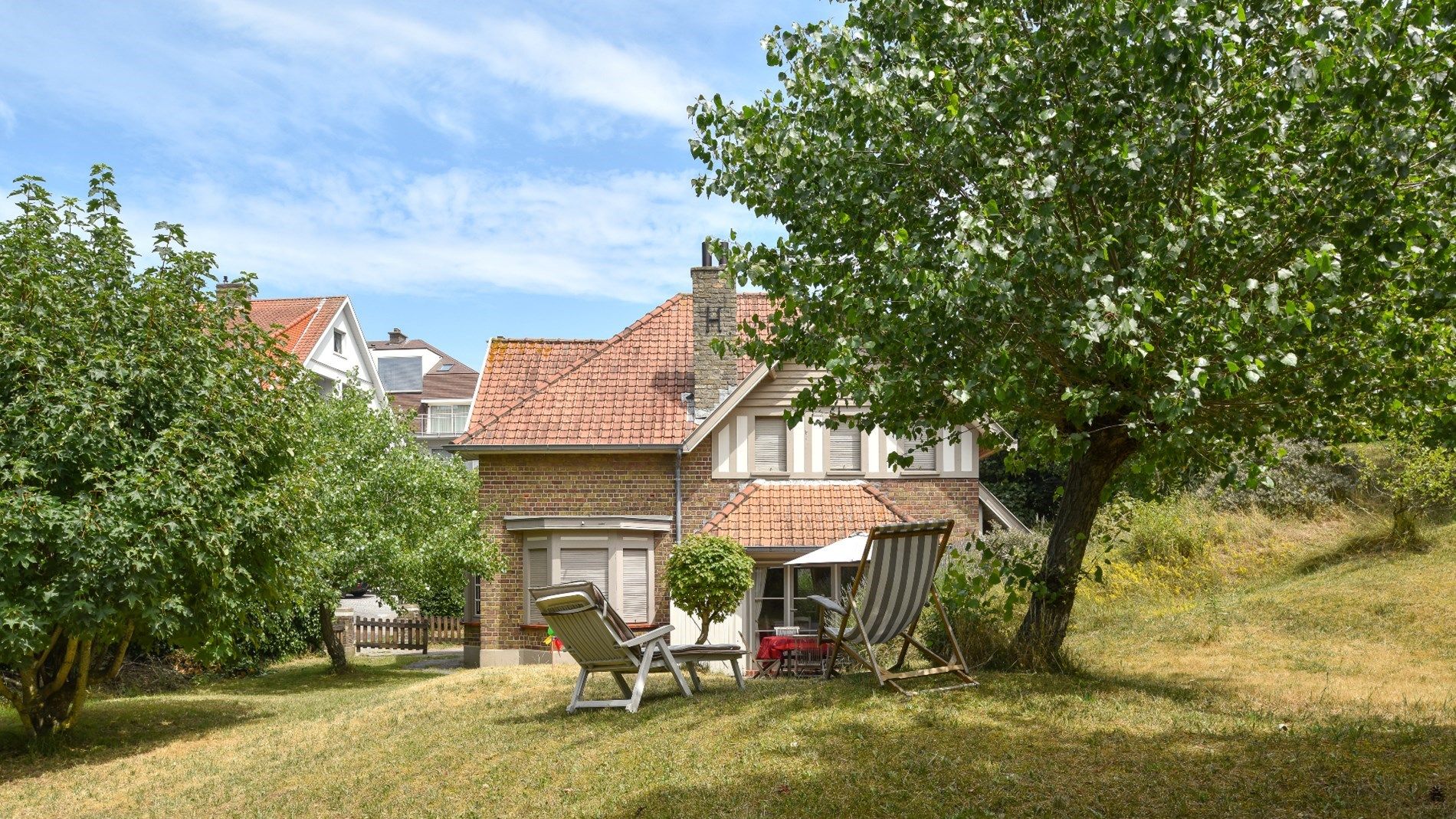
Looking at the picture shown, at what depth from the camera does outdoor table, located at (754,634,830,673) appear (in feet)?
47.4

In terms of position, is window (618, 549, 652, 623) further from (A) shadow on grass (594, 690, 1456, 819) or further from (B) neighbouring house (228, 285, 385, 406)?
(B) neighbouring house (228, 285, 385, 406)

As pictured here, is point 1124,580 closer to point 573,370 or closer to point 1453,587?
point 1453,587

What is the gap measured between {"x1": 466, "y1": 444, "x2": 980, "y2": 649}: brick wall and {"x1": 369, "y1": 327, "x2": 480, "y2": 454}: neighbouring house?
3150 centimetres

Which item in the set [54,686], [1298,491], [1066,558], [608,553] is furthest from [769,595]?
[54,686]

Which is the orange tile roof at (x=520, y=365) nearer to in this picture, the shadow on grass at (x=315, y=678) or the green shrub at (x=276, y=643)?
the shadow on grass at (x=315, y=678)

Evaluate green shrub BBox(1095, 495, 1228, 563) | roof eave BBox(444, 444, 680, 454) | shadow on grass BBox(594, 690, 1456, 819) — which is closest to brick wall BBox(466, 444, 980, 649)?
roof eave BBox(444, 444, 680, 454)

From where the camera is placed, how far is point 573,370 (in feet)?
79.3

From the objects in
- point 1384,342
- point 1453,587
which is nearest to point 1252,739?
point 1384,342

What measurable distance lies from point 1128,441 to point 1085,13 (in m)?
3.73

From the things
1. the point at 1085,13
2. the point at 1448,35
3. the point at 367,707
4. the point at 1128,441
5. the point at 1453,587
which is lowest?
the point at 367,707

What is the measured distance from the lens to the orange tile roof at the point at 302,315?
120ft

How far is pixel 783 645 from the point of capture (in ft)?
48.2

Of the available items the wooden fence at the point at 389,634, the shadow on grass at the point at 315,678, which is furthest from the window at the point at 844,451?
the wooden fence at the point at 389,634

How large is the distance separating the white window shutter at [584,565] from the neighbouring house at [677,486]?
0.03 metres
